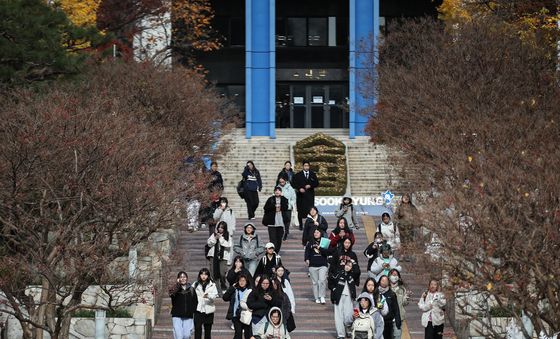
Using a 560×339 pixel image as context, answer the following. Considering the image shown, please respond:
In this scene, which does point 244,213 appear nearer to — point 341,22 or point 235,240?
point 235,240

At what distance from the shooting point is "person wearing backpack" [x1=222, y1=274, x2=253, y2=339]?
79.4 ft

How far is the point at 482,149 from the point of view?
2545 cm

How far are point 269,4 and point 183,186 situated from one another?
31867mm

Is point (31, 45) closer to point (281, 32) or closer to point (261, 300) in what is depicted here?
point (261, 300)

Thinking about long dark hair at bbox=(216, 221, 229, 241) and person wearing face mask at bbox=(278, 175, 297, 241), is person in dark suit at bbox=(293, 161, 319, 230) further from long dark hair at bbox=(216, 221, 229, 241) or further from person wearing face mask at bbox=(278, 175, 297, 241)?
long dark hair at bbox=(216, 221, 229, 241)

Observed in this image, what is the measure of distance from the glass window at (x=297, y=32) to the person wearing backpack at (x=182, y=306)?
42706mm

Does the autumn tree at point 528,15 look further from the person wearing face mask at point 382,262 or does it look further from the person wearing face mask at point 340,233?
the person wearing face mask at point 382,262

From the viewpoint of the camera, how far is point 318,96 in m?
66.4

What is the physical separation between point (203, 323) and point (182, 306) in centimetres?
68

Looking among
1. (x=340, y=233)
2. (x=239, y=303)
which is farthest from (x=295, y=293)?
(x=239, y=303)

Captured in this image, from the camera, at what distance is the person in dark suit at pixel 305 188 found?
113ft

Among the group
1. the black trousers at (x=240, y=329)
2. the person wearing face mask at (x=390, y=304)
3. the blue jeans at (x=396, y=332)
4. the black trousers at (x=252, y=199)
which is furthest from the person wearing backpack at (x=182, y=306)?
the black trousers at (x=252, y=199)

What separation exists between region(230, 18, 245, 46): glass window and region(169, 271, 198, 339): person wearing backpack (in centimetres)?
4252

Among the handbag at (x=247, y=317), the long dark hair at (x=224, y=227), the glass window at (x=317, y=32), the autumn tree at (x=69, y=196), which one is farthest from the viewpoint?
the glass window at (x=317, y=32)
